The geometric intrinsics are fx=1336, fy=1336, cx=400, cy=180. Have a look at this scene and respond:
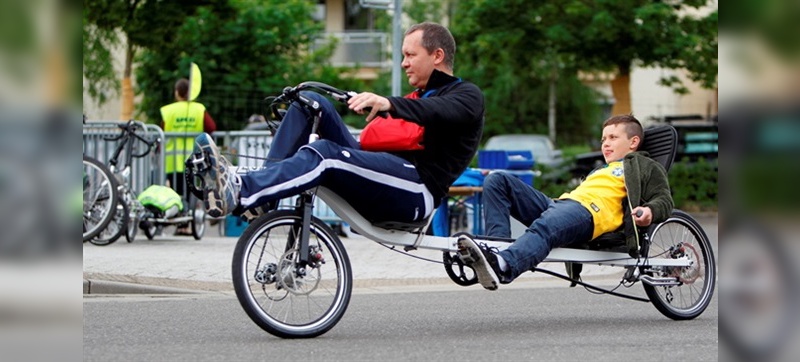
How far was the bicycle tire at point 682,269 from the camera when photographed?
24.1 ft

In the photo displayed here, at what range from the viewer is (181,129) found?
590 inches

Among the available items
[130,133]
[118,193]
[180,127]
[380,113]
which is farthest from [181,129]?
[380,113]

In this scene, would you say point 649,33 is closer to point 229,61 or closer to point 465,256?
point 229,61

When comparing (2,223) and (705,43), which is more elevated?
(705,43)

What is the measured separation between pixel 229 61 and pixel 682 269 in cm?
2167

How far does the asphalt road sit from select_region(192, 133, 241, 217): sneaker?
0.61 metres

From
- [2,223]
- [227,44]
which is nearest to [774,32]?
[2,223]

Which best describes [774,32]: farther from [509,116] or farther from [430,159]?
[509,116]

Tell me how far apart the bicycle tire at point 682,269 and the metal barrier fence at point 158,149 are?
6.37m

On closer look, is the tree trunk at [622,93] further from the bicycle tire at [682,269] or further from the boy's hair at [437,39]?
the boy's hair at [437,39]

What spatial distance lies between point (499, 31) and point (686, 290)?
18997 millimetres

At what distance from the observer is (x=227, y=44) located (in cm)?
2833

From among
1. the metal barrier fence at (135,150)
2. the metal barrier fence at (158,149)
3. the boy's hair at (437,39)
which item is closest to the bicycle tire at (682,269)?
the boy's hair at (437,39)

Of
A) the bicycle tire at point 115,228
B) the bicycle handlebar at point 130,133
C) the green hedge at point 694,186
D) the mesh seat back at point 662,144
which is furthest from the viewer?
the green hedge at point 694,186
